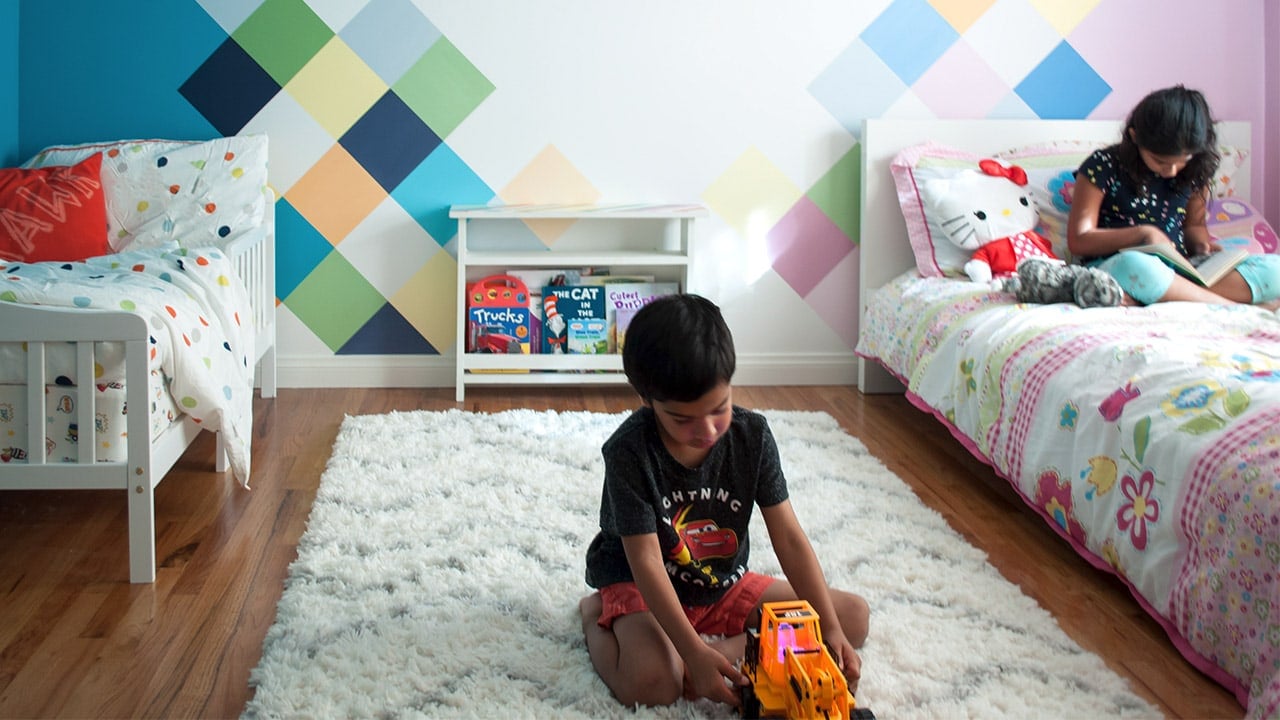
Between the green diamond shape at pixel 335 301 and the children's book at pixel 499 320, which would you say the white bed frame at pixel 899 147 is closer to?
the children's book at pixel 499 320

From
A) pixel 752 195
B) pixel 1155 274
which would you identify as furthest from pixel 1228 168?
pixel 752 195

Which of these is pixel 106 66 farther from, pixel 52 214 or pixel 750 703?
pixel 750 703

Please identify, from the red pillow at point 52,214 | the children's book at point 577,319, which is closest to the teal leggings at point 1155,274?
the children's book at point 577,319

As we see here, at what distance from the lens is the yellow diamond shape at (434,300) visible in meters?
3.38

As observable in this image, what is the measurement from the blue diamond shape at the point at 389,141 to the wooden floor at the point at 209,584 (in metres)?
0.82

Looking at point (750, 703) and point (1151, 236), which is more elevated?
point (1151, 236)

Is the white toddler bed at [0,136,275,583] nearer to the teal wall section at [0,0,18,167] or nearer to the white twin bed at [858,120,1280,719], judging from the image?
the teal wall section at [0,0,18,167]

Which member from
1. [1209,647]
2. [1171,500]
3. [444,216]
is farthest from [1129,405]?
[444,216]

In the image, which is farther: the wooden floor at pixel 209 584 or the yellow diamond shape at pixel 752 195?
the yellow diamond shape at pixel 752 195

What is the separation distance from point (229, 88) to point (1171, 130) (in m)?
2.42

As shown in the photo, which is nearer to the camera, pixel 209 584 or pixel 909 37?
pixel 209 584

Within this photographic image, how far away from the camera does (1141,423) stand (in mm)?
1779

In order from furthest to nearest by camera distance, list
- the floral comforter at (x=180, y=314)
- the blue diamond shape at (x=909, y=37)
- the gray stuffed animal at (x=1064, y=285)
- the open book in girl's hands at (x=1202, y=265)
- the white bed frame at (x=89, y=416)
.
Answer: the blue diamond shape at (x=909, y=37)
the open book in girl's hands at (x=1202, y=265)
the gray stuffed animal at (x=1064, y=285)
the floral comforter at (x=180, y=314)
the white bed frame at (x=89, y=416)

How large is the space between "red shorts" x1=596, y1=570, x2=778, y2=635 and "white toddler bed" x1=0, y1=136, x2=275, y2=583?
0.80m
